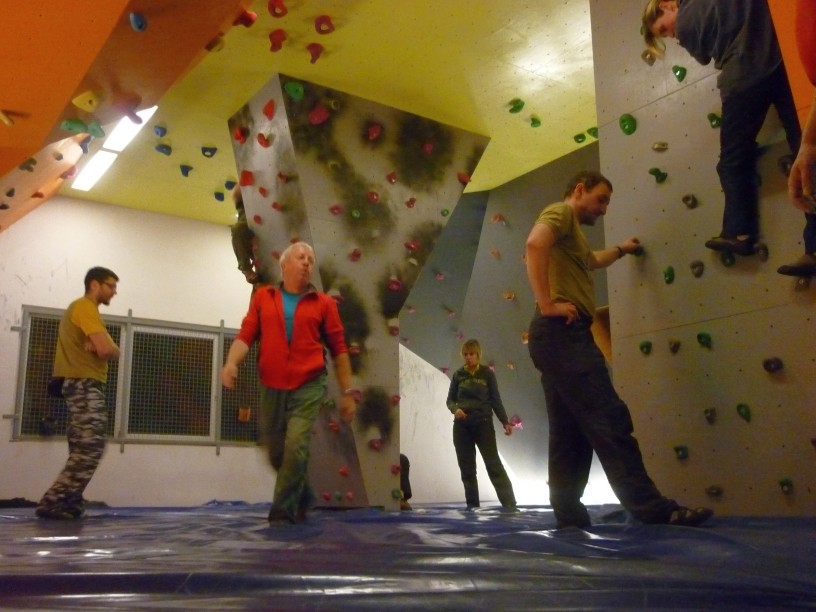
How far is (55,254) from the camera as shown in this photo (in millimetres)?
8789

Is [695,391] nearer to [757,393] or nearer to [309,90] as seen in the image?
[757,393]

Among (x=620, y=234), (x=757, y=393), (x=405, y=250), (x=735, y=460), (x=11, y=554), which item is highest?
(x=405, y=250)

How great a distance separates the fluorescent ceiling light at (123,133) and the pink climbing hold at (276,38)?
1.55m

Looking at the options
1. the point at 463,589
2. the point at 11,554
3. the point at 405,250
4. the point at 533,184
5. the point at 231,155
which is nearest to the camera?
the point at 463,589

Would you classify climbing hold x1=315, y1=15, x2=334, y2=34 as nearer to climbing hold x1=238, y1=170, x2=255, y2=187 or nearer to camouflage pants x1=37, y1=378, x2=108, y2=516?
climbing hold x1=238, y1=170, x2=255, y2=187

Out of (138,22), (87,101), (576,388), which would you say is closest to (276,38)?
(87,101)

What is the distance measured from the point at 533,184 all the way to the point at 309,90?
9.71ft

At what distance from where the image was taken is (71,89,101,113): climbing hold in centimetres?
480

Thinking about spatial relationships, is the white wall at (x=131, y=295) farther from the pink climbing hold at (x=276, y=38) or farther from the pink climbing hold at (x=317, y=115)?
the pink climbing hold at (x=276, y=38)

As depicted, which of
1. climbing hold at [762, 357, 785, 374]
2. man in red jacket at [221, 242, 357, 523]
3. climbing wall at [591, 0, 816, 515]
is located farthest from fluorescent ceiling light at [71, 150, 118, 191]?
climbing hold at [762, 357, 785, 374]

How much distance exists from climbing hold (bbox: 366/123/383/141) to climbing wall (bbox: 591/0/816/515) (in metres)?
2.79

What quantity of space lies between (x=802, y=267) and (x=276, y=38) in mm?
4084

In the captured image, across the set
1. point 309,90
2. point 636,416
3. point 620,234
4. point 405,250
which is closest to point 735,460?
point 636,416

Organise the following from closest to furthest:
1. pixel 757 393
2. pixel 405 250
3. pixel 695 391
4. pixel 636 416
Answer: pixel 757 393 < pixel 695 391 < pixel 636 416 < pixel 405 250
